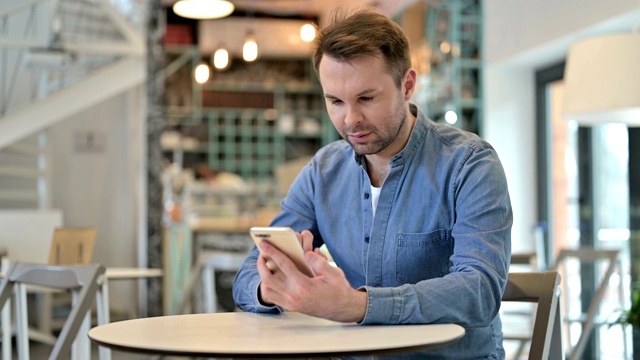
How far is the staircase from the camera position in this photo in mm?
6977

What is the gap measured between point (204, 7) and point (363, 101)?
14.8ft

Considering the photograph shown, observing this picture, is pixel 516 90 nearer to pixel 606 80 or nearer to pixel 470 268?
pixel 606 80

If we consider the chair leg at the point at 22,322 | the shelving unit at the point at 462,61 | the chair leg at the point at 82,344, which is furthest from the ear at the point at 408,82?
the shelving unit at the point at 462,61

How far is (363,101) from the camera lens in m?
1.75

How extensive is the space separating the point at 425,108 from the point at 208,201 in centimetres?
258

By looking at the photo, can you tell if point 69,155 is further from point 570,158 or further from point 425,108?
point 570,158

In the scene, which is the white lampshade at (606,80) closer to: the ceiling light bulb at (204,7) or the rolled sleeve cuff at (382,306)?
the rolled sleeve cuff at (382,306)

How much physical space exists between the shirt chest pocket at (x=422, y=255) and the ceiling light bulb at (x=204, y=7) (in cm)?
439

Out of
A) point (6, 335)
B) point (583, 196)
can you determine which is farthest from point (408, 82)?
point (583, 196)

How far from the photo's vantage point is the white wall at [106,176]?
8281 mm

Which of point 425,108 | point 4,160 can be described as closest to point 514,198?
point 425,108

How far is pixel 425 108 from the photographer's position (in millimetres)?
8812

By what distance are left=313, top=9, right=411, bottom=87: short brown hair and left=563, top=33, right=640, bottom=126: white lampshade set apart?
1.72 metres

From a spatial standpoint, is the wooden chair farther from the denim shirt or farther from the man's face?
the man's face
